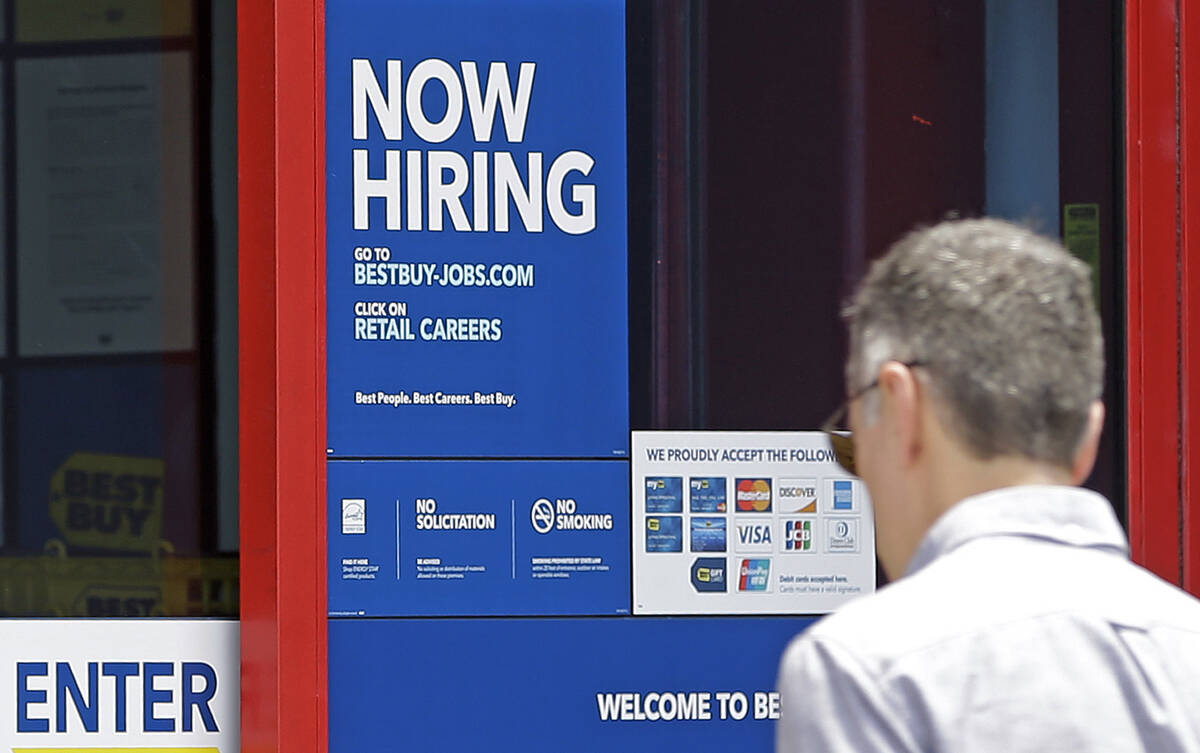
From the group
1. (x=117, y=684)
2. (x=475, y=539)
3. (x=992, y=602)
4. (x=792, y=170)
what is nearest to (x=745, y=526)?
(x=475, y=539)

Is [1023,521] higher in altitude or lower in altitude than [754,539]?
higher

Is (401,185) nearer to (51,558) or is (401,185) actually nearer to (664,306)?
(664,306)

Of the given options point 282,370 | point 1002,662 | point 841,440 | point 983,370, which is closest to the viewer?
point 1002,662

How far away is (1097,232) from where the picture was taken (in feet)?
9.89

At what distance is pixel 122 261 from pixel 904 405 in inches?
89.0

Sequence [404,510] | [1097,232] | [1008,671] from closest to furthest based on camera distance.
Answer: [1008,671]
[404,510]
[1097,232]

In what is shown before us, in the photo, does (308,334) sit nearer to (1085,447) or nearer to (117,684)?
(117,684)

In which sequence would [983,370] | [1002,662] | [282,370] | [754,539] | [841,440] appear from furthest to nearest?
[754,539]
[282,370]
[841,440]
[983,370]
[1002,662]

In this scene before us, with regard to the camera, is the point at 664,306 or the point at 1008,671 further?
the point at 664,306

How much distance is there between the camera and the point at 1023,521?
102 cm

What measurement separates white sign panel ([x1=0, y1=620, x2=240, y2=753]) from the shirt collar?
2.15 m

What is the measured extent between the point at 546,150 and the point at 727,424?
0.66 metres

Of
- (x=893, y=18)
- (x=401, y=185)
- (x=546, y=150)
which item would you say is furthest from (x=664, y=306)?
(x=893, y=18)

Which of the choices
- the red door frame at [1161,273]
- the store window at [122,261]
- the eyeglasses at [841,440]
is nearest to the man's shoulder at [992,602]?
the eyeglasses at [841,440]
